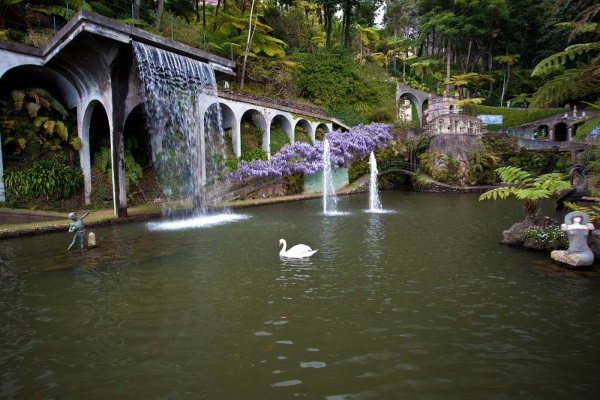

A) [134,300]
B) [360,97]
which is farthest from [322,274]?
[360,97]

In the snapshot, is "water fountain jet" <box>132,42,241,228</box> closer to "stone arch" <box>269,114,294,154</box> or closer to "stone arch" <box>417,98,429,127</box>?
"stone arch" <box>269,114,294,154</box>

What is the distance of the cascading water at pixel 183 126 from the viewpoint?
15.4m

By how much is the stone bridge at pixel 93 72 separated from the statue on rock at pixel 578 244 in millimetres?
14126

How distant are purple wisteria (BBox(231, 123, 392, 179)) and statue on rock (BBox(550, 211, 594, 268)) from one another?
1542 centimetres

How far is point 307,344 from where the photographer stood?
15.5 feet

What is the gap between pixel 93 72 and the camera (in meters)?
15.7

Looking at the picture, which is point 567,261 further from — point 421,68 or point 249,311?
point 421,68

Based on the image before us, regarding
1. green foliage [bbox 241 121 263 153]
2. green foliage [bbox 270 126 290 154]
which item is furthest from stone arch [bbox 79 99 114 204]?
green foliage [bbox 270 126 290 154]

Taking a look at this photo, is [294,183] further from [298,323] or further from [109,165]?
[298,323]

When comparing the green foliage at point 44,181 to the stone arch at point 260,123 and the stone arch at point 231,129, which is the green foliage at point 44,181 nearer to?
the stone arch at point 231,129

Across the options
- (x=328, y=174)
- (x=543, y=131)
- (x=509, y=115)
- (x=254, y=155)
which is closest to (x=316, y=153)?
(x=328, y=174)

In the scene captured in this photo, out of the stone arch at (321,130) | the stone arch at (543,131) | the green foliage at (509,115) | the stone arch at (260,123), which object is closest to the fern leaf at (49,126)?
the stone arch at (260,123)

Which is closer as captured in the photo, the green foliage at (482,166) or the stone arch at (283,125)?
the stone arch at (283,125)

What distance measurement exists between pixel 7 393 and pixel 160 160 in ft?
57.3
